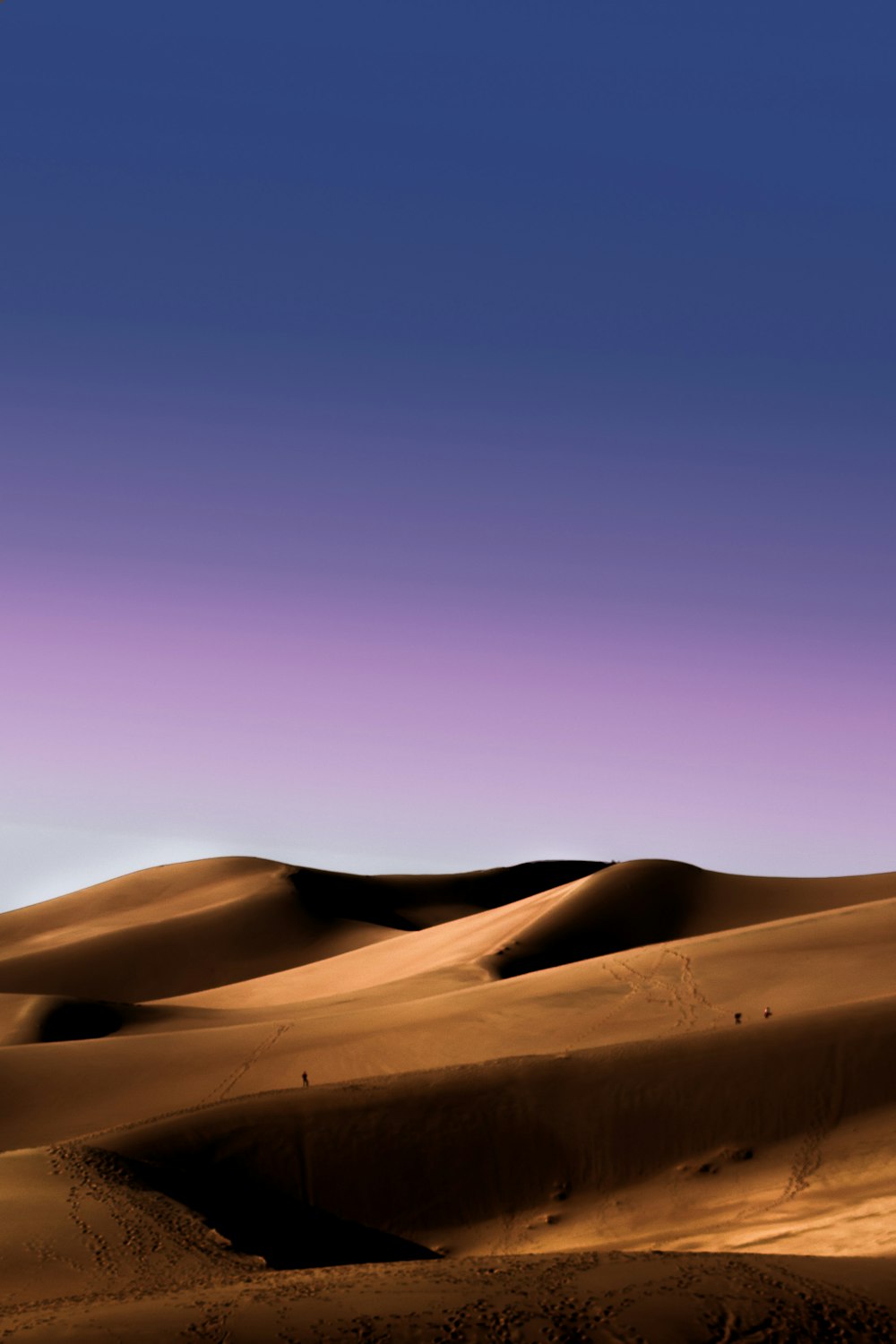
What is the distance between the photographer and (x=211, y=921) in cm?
6594

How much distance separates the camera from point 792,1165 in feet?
63.8

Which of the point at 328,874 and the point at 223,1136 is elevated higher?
the point at 328,874

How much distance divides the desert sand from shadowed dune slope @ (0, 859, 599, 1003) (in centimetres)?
1829

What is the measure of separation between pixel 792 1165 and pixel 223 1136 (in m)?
8.89

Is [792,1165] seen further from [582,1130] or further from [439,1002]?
[439,1002]

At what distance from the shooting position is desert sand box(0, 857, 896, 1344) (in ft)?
36.2

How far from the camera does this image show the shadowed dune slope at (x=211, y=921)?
6012 centimetres

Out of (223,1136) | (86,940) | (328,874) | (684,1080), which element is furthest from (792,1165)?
(328,874)

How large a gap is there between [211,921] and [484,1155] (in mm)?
46863

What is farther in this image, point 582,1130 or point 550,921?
point 550,921

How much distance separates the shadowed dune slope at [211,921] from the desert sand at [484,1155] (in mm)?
18290

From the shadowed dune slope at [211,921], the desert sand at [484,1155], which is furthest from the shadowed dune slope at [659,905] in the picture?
the shadowed dune slope at [211,921]

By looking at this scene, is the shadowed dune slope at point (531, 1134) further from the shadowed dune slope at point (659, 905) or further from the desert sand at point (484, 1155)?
the shadowed dune slope at point (659, 905)

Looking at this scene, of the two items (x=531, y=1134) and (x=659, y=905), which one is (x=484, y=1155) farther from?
(x=659, y=905)
